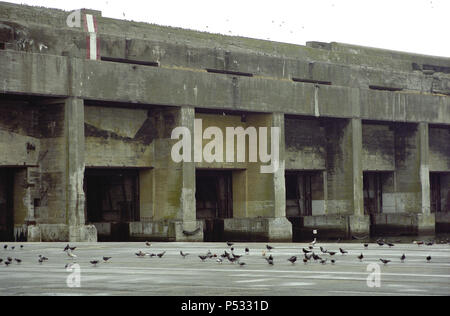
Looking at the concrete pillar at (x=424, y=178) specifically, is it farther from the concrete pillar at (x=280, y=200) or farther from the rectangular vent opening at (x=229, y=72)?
the rectangular vent opening at (x=229, y=72)

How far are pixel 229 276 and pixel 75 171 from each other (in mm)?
22034

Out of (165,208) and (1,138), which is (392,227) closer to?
(165,208)

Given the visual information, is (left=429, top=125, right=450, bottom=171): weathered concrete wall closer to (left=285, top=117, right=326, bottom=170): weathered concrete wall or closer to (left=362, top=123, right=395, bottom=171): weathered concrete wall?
(left=362, top=123, right=395, bottom=171): weathered concrete wall

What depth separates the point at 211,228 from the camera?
42.8 m

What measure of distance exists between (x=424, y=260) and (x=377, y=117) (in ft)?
107

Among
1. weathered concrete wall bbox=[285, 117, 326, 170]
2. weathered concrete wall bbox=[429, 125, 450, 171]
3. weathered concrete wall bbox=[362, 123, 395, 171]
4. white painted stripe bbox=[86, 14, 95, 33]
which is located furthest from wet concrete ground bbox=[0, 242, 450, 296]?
weathered concrete wall bbox=[429, 125, 450, 171]

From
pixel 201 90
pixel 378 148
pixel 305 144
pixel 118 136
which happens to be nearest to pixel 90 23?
pixel 118 136

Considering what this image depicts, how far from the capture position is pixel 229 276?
1401 cm

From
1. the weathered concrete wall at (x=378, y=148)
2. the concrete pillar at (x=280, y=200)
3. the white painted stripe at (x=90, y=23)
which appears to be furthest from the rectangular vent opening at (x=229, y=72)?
the weathered concrete wall at (x=378, y=148)

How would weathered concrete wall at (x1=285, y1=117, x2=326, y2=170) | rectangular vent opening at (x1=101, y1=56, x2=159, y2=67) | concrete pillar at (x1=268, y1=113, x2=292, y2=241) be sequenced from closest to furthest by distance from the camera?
rectangular vent opening at (x1=101, y1=56, x2=159, y2=67), concrete pillar at (x1=268, y1=113, x2=292, y2=241), weathered concrete wall at (x1=285, y1=117, x2=326, y2=170)

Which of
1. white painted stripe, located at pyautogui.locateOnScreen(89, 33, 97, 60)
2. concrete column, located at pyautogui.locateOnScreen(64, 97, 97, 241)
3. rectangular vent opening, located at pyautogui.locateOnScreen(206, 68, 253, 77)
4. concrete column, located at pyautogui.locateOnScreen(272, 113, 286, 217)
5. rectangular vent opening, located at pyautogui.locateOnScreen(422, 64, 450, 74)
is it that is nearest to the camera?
concrete column, located at pyautogui.locateOnScreen(64, 97, 97, 241)

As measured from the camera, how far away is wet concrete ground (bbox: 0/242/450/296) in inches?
455

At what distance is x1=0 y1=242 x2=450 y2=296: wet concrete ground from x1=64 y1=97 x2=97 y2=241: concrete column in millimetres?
14369

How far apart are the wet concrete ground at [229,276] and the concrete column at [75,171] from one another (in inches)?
566
